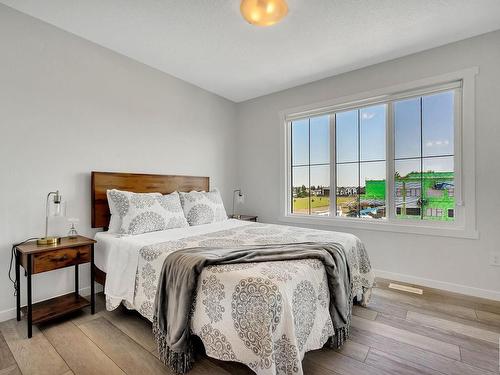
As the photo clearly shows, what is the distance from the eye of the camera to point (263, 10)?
184 cm

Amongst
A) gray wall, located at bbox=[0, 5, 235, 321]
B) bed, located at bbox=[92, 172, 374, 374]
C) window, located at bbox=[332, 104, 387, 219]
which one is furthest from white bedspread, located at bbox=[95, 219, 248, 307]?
window, located at bbox=[332, 104, 387, 219]

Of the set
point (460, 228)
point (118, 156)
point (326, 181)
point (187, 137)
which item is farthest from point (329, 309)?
point (187, 137)

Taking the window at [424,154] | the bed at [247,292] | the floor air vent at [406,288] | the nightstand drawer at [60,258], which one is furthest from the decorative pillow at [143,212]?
the window at [424,154]

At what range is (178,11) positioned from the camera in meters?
2.10

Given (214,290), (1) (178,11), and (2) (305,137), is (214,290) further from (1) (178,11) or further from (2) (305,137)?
(2) (305,137)

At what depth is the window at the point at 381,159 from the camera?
106 inches

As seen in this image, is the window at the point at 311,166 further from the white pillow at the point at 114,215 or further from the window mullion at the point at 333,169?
the white pillow at the point at 114,215

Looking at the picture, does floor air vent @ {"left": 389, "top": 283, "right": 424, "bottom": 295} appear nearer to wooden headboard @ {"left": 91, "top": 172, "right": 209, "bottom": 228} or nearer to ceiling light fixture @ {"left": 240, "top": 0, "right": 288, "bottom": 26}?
wooden headboard @ {"left": 91, "top": 172, "right": 209, "bottom": 228}

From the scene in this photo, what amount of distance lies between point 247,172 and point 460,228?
111 inches

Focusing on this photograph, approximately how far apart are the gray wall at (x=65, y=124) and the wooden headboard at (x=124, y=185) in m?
0.09

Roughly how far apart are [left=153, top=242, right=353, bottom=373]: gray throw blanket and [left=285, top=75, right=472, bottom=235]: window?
5.15 ft

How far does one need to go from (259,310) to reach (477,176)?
2584 millimetres

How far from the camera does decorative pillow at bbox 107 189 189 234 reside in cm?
234

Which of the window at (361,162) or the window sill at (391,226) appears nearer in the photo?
the window sill at (391,226)
